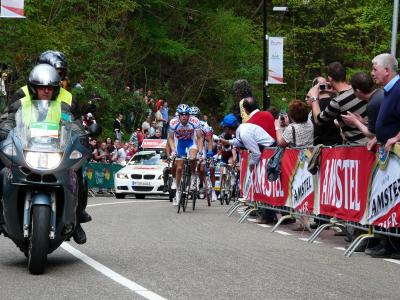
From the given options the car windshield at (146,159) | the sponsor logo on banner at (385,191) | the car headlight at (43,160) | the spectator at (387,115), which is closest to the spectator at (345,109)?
the sponsor logo on banner at (385,191)

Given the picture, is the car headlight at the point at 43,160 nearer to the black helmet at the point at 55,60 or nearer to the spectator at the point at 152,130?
the black helmet at the point at 55,60

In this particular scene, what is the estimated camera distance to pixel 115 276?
10367 mm

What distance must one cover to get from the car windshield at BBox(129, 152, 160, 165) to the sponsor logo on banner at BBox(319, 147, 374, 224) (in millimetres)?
20021

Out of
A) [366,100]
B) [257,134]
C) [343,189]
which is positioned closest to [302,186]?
[343,189]

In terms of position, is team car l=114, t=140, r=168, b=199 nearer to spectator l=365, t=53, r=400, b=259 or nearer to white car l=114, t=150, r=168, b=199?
white car l=114, t=150, r=168, b=199

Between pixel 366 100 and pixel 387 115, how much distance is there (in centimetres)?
175

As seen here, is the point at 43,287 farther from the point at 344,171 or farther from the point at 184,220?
the point at 184,220

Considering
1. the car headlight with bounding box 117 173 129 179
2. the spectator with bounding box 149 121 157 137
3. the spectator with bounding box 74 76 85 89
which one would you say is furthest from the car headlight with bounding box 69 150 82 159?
the spectator with bounding box 149 121 157 137

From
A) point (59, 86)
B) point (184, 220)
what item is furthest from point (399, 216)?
point (184, 220)

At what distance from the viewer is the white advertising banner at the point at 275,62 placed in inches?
1628

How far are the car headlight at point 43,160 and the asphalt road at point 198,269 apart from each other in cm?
94

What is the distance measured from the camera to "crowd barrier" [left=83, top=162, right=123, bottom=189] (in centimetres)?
3822

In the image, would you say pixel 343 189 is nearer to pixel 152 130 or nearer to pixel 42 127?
pixel 42 127

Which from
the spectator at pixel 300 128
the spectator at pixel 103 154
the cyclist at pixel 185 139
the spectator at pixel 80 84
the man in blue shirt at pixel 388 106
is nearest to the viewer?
the man in blue shirt at pixel 388 106
